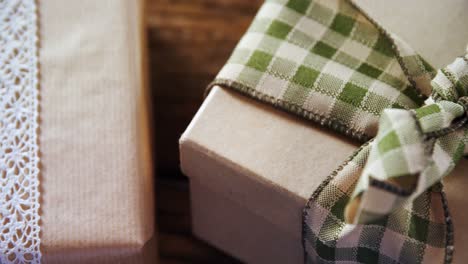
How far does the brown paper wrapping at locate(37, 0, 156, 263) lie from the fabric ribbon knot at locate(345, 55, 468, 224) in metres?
0.32

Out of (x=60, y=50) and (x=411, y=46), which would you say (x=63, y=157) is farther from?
(x=411, y=46)

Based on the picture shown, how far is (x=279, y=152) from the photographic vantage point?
0.75m

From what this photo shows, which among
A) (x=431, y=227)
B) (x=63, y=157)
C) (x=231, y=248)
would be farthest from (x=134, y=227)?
(x=431, y=227)

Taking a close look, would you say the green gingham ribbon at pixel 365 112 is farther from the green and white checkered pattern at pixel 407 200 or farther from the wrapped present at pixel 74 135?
the wrapped present at pixel 74 135

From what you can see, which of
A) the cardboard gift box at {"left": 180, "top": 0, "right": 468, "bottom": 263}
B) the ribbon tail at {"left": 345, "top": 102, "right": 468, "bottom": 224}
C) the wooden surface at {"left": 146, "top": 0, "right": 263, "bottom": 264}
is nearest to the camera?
the ribbon tail at {"left": 345, "top": 102, "right": 468, "bottom": 224}

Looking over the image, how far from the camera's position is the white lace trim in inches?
28.9

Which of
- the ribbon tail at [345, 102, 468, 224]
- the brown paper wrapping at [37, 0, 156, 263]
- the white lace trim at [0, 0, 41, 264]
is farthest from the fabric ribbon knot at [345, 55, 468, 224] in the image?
the white lace trim at [0, 0, 41, 264]

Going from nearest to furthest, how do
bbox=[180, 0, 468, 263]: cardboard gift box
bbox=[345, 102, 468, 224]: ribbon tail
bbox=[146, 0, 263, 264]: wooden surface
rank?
1. bbox=[345, 102, 468, 224]: ribbon tail
2. bbox=[180, 0, 468, 263]: cardboard gift box
3. bbox=[146, 0, 263, 264]: wooden surface

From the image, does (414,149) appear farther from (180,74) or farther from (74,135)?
(180,74)

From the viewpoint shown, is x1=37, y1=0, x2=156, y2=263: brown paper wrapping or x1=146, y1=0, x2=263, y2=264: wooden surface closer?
x1=37, y1=0, x2=156, y2=263: brown paper wrapping

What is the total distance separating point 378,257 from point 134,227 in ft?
1.06

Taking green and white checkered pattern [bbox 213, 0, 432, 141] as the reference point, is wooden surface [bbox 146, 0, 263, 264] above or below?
below

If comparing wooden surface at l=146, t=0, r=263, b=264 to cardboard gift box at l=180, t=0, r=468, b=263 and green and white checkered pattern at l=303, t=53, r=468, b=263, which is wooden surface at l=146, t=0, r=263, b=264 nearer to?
cardboard gift box at l=180, t=0, r=468, b=263

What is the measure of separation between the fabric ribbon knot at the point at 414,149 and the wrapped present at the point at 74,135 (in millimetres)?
324
